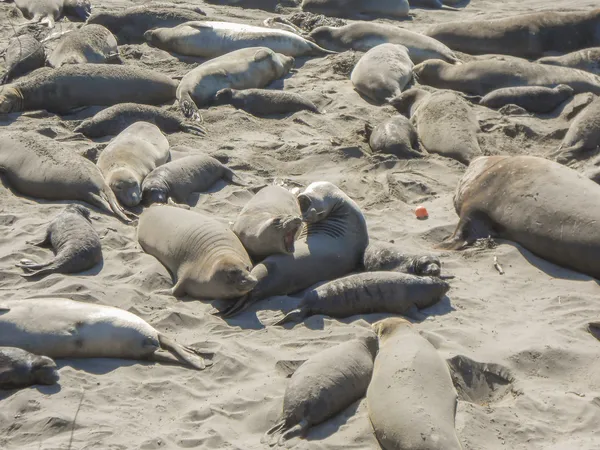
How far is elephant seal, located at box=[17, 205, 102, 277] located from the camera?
6.14 m

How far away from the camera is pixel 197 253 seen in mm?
6102

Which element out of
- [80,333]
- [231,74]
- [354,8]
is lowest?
[354,8]

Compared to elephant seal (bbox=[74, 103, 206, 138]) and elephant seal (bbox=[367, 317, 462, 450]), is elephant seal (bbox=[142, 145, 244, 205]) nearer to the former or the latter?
elephant seal (bbox=[74, 103, 206, 138])

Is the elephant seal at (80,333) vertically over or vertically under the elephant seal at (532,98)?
over

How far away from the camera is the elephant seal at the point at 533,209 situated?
21.5 feet

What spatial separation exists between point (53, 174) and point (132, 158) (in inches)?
27.6

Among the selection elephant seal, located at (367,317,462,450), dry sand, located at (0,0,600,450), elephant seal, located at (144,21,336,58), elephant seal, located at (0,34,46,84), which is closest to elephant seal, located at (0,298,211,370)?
dry sand, located at (0,0,600,450)

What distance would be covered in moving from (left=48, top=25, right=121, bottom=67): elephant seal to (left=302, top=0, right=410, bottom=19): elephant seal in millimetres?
3641

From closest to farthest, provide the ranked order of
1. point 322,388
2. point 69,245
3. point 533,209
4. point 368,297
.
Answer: point 322,388, point 368,297, point 69,245, point 533,209

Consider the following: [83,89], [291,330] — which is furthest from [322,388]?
[83,89]

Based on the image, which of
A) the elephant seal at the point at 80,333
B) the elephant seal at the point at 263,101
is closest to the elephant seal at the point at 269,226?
the elephant seal at the point at 80,333

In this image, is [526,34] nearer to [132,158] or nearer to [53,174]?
[132,158]

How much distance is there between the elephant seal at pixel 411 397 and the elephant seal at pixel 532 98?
5140 mm

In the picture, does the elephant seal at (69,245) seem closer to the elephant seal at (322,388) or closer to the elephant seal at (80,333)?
the elephant seal at (80,333)
